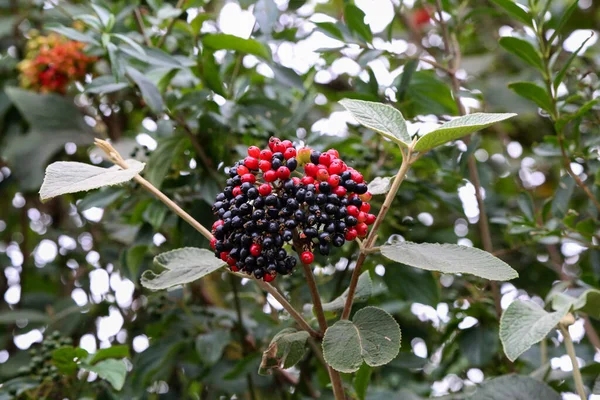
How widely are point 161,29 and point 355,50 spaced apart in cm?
43

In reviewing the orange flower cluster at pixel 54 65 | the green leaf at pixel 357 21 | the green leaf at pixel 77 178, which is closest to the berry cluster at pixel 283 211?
the green leaf at pixel 77 178

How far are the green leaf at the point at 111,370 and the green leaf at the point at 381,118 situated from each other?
57 cm

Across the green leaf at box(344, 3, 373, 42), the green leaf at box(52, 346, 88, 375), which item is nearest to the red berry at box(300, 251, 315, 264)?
the green leaf at box(52, 346, 88, 375)

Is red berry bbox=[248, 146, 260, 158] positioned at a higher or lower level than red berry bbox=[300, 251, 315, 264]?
higher

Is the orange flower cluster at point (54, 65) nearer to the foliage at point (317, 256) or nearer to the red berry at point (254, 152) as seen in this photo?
the foliage at point (317, 256)

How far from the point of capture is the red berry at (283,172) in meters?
0.73

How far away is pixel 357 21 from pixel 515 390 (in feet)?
2.38

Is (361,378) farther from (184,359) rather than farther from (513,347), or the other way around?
(184,359)

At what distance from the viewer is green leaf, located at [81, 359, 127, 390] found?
3.35 ft

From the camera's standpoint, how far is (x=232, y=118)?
4.30 ft

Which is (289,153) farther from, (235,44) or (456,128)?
(235,44)

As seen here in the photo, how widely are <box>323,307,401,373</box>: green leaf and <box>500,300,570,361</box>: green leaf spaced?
15 cm

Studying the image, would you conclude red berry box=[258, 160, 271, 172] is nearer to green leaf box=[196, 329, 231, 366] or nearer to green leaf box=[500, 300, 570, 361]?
green leaf box=[500, 300, 570, 361]

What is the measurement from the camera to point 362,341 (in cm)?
72
